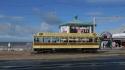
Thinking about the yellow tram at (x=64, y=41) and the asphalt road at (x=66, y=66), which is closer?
the asphalt road at (x=66, y=66)

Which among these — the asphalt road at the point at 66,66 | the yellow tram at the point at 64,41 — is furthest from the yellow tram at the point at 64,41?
the asphalt road at the point at 66,66

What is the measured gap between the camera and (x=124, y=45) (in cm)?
8806

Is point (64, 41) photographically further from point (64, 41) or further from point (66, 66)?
point (66, 66)

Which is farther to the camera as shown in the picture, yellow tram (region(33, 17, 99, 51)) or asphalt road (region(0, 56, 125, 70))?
yellow tram (region(33, 17, 99, 51))

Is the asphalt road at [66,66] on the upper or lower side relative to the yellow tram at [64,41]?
lower

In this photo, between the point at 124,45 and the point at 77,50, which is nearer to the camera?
the point at 77,50

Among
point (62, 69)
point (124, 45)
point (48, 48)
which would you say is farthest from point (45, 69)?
point (124, 45)

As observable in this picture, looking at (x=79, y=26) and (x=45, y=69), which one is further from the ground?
(x=79, y=26)

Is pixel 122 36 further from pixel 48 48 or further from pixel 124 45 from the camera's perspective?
pixel 48 48

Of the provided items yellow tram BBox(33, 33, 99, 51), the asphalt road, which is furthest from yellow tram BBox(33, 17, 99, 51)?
the asphalt road

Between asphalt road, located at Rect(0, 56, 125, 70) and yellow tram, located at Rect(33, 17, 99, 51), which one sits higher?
yellow tram, located at Rect(33, 17, 99, 51)

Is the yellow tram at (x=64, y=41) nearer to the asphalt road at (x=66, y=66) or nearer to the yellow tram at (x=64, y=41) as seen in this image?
the yellow tram at (x=64, y=41)

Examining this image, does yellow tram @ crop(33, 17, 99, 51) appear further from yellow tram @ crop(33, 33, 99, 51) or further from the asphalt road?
the asphalt road

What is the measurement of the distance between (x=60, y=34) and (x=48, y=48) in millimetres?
3052
